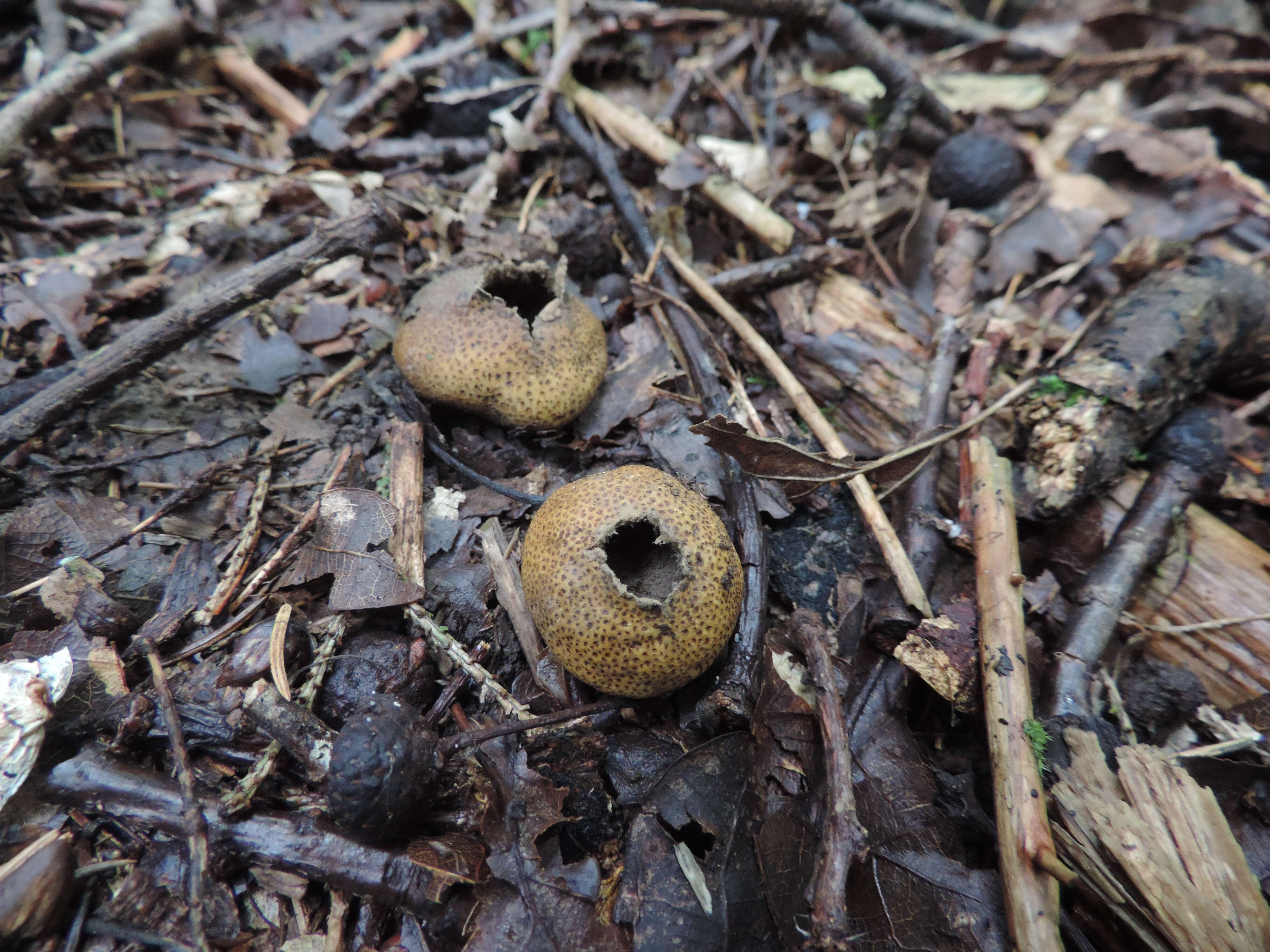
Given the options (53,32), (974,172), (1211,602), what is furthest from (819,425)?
(53,32)

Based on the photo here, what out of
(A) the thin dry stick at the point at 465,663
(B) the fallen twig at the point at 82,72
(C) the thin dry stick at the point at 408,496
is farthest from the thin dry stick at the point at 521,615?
(B) the fallen twig at the point at 82,72

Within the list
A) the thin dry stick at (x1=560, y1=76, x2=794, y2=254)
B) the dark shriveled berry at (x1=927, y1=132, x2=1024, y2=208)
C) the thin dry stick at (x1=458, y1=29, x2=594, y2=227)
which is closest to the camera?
the thin dry stick at (x1=560, y1=76, x2=794, y2=254)

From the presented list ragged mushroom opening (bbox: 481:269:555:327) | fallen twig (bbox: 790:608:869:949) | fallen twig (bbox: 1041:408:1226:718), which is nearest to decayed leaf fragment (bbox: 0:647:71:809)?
ragged mushroom opening (bbox: 481:269:555:327)

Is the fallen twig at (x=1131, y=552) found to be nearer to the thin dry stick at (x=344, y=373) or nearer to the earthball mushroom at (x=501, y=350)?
the earthball mushroom at (x=501, y=350)

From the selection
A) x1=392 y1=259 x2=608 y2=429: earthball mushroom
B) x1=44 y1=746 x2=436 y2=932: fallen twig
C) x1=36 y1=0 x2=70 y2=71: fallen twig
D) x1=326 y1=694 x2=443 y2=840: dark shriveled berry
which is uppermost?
x1=36 y1=0 x2=70 y2=71: fallen twig

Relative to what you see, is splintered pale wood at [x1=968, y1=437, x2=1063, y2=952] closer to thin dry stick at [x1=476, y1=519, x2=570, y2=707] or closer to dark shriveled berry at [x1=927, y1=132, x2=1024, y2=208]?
thin dry stick at [x1=476, y1=519, x2=570, y2=707]

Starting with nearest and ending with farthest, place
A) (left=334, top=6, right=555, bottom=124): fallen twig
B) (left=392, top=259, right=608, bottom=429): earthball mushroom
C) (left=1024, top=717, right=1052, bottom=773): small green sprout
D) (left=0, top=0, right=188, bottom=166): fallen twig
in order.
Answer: (left=1024, top=717, right=1052, bottom=773): small green sprout, (left=392, top=259, right=608, bottom=429): earthball mushroom, (left=0, top=0, right=188, bottom=166): fallen twig, (left=334, top=6, right=555, bottom=124): fallen twig
